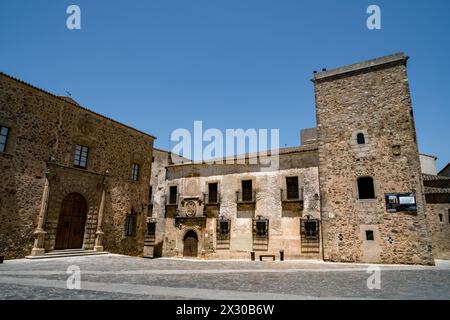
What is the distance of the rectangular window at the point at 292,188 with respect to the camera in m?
16.3

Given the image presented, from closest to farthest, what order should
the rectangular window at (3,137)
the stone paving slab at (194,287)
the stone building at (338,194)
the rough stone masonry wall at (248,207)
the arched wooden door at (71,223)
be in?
the stone paving slab at (194,287) → the rectangular window at (3,137) → the arched wooden door at (71,223) → the stone building at (338,194) → the rough stone masonry wall at (248,207)

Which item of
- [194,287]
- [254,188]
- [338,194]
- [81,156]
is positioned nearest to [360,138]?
[338,194]

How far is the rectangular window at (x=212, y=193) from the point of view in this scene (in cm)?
1883

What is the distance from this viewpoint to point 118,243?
1545 cm

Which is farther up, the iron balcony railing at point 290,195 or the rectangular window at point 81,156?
the rectangular window at point 81,156

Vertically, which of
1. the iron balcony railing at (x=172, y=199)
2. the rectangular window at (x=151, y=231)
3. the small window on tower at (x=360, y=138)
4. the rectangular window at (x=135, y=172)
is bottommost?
the rectangular window at (x=151, y=231)

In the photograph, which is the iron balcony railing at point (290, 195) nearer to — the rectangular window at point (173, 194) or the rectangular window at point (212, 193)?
the rectangular window at point (212, 193)

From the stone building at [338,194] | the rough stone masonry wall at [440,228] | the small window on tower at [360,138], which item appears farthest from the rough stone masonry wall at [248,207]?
the rough stone masonry wall at [440,228]

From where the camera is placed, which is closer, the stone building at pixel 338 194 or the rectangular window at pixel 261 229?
the stone building at pixel 338 194

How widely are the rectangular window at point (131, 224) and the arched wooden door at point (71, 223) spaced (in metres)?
2.75

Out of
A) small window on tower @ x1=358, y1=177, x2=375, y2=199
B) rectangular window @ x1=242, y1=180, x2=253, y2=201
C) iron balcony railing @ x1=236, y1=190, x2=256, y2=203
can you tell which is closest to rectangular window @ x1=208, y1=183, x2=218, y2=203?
iron balcony railing @ x1=236, y1=190, x2=256, y2=203

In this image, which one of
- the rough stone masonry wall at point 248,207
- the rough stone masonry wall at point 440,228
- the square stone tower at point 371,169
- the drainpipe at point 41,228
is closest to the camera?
the drainpipe at point 41,228

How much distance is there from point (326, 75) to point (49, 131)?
15.1 metres

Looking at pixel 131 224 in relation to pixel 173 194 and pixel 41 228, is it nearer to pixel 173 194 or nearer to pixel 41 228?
pixel 173 194
